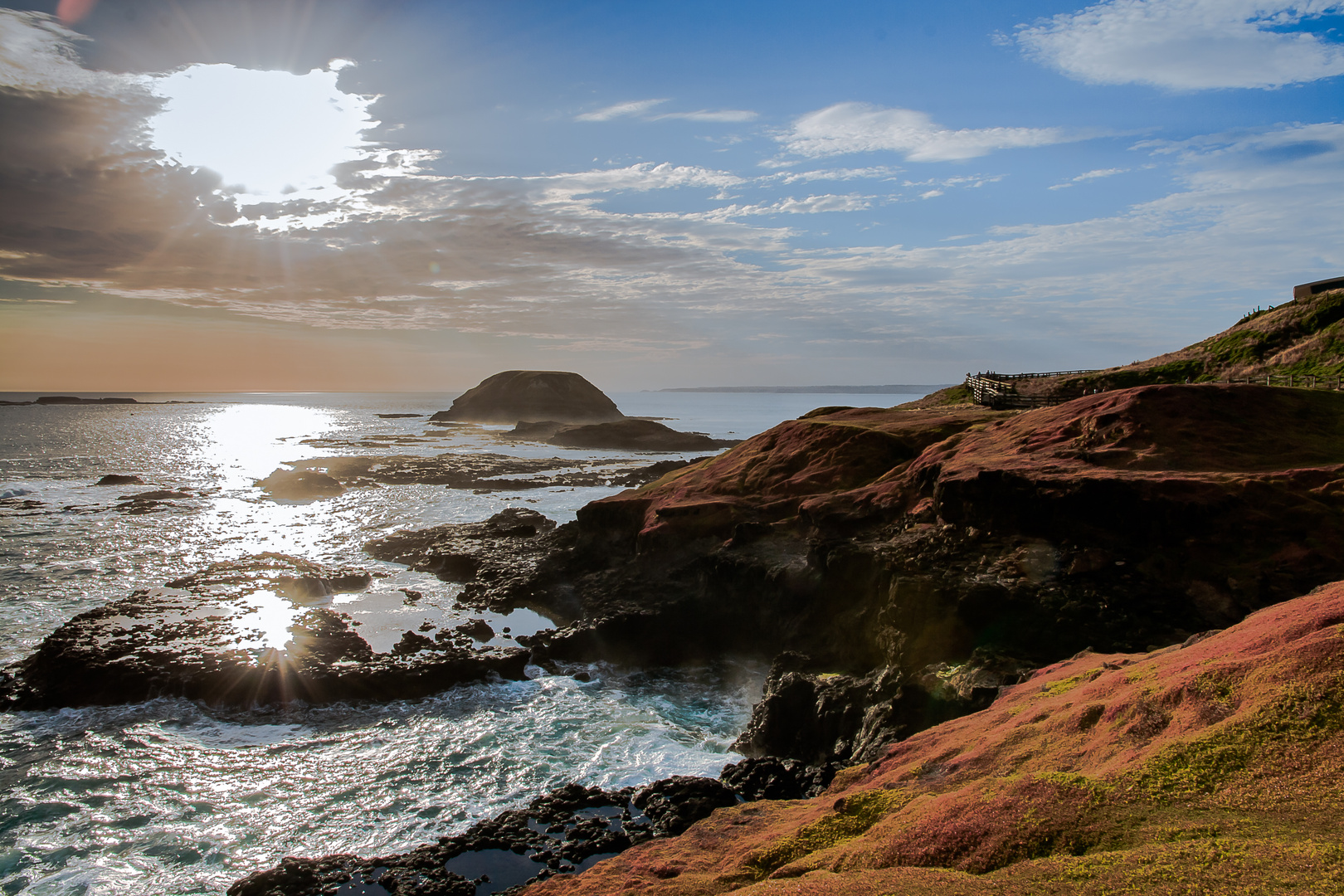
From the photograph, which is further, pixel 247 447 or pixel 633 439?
pixel 633 439

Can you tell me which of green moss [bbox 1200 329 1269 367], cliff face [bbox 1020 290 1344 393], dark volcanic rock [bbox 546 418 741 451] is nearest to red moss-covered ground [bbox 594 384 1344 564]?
cliff face [bbox 1020 290 1344 393]

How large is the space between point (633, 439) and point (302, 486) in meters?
66.1

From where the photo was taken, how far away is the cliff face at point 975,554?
18109 mm

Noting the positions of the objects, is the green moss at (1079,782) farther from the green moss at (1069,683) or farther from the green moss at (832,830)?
the green moss at (1069,683)

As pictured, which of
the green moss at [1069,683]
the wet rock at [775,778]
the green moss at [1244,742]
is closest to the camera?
the green moss at [1244,742]

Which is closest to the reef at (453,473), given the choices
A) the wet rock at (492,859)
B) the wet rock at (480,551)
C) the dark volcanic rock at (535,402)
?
the wet rock at (480,551)

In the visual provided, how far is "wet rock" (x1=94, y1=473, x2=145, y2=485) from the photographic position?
7184cm

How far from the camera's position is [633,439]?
128125mm

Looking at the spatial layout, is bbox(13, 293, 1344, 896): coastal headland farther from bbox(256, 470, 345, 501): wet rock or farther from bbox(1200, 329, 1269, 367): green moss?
bbox(256, 470, 345, 501): wet rock

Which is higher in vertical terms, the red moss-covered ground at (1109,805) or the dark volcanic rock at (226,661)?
the red moss-covered ground at (1109,805)

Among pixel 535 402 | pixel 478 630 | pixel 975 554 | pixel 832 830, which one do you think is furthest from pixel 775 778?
pixel 535 402

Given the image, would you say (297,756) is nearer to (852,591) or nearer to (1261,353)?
(852,591)

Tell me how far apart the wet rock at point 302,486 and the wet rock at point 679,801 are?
195ft

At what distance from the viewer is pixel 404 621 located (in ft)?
105
